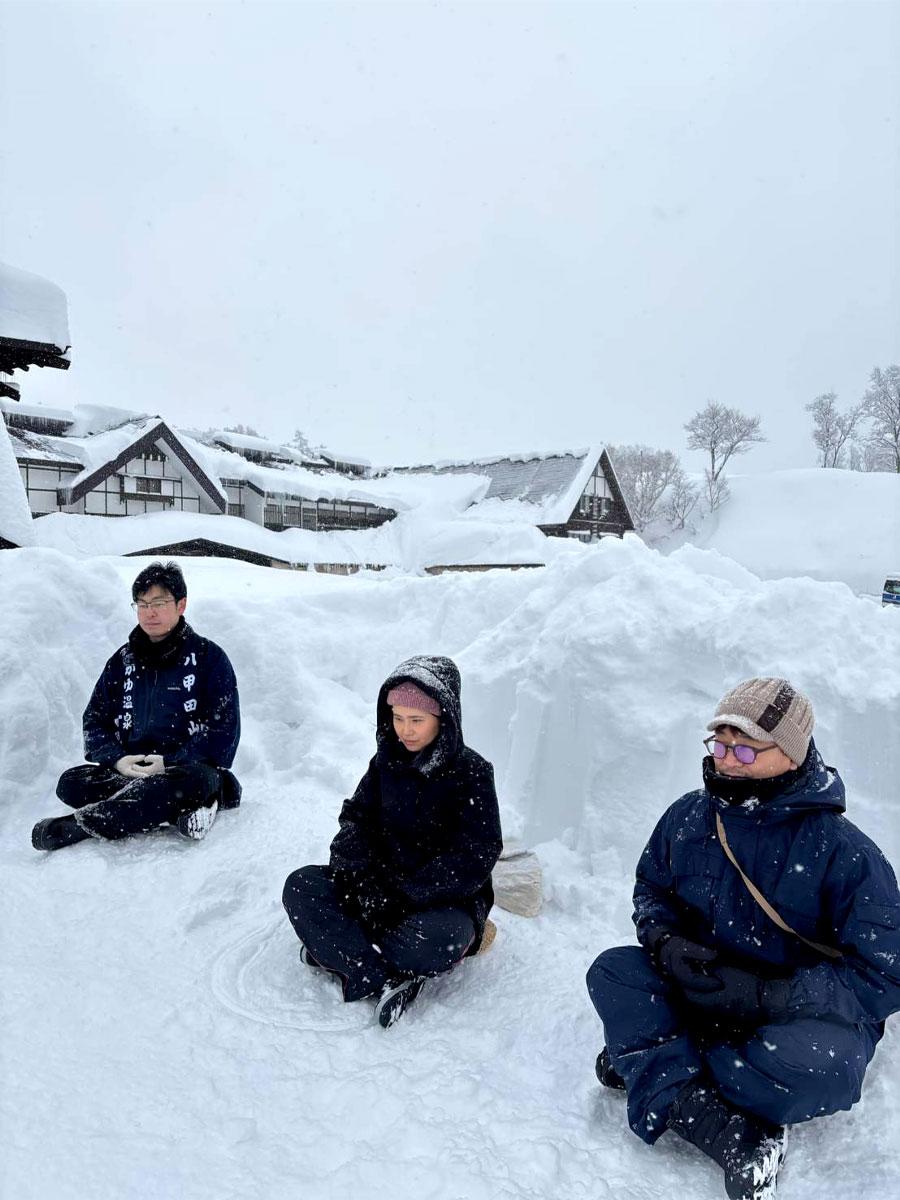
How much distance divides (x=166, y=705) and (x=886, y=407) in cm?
4052

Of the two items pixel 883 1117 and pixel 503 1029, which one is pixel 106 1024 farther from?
pixel 883 1117

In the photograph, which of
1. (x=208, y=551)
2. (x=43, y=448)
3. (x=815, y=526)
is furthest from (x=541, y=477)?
(x=43, y=448)

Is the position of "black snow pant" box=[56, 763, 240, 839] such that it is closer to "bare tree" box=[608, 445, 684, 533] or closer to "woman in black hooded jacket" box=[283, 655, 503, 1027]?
"woman in black hooded jacket" box=[283, 655, 503, 1027]

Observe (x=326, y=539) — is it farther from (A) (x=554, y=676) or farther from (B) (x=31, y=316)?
(A) (x=554, y=676)

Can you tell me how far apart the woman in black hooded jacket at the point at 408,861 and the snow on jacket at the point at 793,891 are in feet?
2.11

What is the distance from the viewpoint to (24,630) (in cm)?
447

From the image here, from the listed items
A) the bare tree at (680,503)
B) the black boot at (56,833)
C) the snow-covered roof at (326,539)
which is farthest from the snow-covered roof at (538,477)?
the black boot at (56,833)

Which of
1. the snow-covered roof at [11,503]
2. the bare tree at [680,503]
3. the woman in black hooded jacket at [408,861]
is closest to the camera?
the woman in black hooded jacket at [408,861]

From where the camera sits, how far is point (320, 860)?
3.54m

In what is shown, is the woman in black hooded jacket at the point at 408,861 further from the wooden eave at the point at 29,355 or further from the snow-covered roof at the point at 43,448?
the snow-covered roof at the point at 43,448

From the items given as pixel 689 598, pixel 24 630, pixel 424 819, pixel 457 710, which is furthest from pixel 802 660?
pixel 24 630

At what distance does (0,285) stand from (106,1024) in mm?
6240

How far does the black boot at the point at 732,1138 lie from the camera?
166 cm

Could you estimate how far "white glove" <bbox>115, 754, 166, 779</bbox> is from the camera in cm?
370
